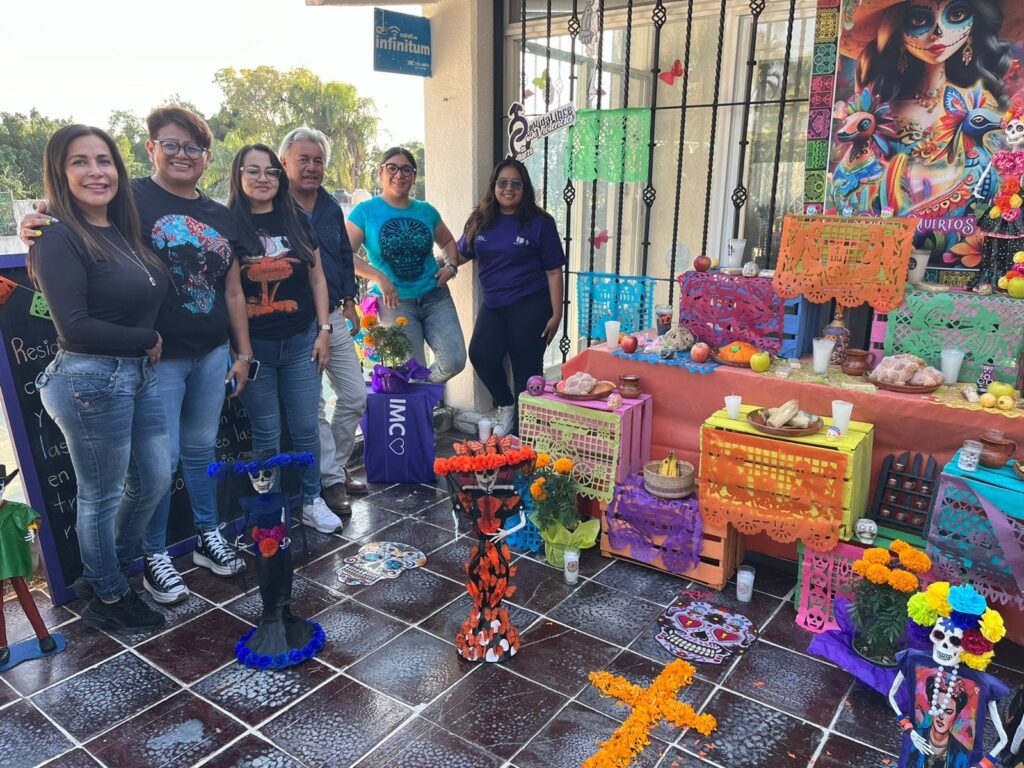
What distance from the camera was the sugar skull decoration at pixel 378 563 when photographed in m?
3.36

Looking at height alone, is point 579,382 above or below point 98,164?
below

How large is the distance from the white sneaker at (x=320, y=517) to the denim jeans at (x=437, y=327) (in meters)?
1.17

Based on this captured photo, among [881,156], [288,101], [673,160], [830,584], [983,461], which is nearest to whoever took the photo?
[983,461]

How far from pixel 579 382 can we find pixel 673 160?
2.65 m

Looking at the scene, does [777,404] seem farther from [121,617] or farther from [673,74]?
[121,617]

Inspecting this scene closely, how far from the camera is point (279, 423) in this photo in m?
3.62

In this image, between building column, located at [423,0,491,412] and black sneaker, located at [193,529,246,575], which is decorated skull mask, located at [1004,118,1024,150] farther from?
black sneaker, located at [193,529,246,575]

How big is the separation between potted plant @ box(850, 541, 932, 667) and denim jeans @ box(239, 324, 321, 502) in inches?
98.0

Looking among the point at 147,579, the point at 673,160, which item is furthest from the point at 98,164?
the point at 673,160

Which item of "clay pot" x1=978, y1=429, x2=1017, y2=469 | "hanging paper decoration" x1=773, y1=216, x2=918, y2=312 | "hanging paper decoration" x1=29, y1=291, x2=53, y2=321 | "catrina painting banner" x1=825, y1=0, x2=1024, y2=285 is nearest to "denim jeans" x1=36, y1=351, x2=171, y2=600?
"hanging paper decoration" x1=29, y1=291, x2=53, y2=321

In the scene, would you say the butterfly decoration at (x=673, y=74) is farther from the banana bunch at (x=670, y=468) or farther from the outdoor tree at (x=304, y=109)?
the outdoor tree at (x=304, y=109)

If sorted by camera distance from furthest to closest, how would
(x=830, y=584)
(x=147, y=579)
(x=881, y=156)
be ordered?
(x=881, y=156) < (x=147, y=579) < (x=830, y=584)

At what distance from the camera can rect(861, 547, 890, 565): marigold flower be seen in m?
2.59

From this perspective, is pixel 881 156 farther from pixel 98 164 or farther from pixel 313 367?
pixel 98 164
